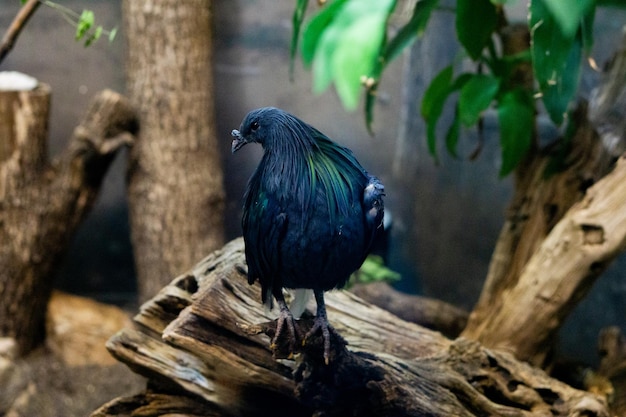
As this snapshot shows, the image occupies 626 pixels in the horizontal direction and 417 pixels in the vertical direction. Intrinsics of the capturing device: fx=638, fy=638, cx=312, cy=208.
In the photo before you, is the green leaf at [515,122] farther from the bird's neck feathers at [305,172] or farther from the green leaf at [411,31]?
the bird's neck feathers at [305,172]

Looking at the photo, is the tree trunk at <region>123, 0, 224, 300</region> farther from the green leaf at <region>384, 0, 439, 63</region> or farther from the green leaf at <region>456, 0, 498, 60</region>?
the green leaf at <region>456, 0, 498, 60</region>

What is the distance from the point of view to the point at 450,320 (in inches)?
107

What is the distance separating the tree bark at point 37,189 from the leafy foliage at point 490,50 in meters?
1.26

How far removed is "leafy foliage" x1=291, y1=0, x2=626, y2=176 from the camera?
37.7 inches

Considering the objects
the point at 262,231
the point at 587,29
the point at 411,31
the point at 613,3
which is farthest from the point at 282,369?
the point at 613,3

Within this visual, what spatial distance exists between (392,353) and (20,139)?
188 cm

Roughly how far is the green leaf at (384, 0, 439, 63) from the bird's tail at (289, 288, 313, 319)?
896 mm

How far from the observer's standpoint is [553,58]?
174 cm

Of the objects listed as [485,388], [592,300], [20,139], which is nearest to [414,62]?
[592,300]

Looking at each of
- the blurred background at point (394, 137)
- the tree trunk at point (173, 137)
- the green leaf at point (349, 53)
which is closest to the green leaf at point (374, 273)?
the blurred background at point (394, 137)

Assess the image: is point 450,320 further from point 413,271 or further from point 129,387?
point 129,387

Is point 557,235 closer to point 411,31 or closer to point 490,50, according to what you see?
point 490,50

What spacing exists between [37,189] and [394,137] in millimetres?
1620

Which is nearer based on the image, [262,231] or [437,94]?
[262,231]
